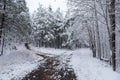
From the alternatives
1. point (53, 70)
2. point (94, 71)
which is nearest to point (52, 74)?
point (53, 70)

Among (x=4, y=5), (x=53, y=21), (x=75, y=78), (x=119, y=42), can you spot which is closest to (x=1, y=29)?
(x=4, y=5)

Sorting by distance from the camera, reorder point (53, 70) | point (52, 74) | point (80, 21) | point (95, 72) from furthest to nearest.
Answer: point (80, 21)
point (53, 70)
point (52, 74)
point (95, 72)

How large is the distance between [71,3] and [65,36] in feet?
159

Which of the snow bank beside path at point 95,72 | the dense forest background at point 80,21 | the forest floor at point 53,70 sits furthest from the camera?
the dense forest background at point 80,21

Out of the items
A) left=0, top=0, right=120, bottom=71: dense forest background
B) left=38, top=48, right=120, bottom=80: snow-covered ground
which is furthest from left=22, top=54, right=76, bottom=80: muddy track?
left=0, top=0, right=120, bottom=71: dense forest background

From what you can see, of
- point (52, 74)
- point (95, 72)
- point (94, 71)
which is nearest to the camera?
point (95, 72)

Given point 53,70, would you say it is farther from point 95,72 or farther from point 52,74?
point 95,72

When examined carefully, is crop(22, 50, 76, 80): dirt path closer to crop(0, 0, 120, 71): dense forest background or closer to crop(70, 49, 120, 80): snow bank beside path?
crop(70, 49, 120, 80): snow bank beside path

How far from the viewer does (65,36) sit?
215 ft

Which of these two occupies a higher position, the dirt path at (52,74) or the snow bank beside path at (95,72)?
the snow bank beside path at (95,72)

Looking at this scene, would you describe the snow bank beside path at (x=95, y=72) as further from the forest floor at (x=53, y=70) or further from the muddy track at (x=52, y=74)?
the muddy track at (x=52, y=74)

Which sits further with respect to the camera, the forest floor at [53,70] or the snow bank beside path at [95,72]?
the forest floor at [53,70]

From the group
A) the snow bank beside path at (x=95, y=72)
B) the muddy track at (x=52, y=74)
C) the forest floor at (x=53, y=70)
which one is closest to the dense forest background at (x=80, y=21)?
the snow bank beside path at (x=95, y=72)

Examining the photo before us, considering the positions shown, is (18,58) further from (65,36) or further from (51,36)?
(65,36)
